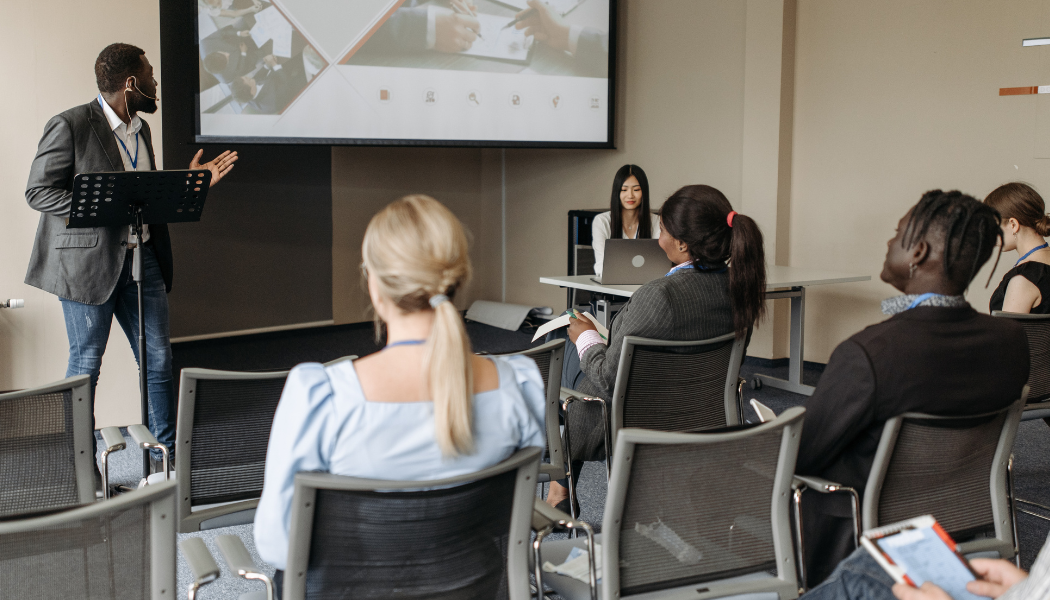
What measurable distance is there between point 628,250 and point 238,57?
2.19 meters

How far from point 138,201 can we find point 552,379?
1.64 metres

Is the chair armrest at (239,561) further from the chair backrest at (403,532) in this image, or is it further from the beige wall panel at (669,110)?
the beige wall panel at (669,110)

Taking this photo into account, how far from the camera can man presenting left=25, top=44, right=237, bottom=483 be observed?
3.03 m

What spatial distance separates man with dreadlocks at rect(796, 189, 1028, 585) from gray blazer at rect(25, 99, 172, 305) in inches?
103

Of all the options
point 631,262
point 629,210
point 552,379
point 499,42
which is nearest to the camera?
point 552,379

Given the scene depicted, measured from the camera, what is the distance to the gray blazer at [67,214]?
3021mm

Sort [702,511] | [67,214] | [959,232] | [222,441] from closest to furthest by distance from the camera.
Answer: [702,511]
[959,232]
[222,441]
[67,214]

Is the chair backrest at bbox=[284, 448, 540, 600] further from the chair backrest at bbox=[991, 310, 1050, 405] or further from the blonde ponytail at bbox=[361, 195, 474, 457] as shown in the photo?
the chair backrest at bbox=[991, 310, 1050, 405]

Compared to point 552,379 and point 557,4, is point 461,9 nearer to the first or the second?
point 557,4

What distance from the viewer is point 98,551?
1093mm

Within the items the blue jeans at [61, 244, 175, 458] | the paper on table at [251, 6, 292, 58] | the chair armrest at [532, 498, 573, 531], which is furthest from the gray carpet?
the paper on table at [251, 6, 292, 58]

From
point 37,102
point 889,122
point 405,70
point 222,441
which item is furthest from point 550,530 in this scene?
point 889,122

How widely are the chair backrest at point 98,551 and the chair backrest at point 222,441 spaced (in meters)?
0.64

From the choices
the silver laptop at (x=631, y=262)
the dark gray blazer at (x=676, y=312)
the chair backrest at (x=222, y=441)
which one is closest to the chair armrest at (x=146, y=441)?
the chair backrest at (x=222, y=441)
